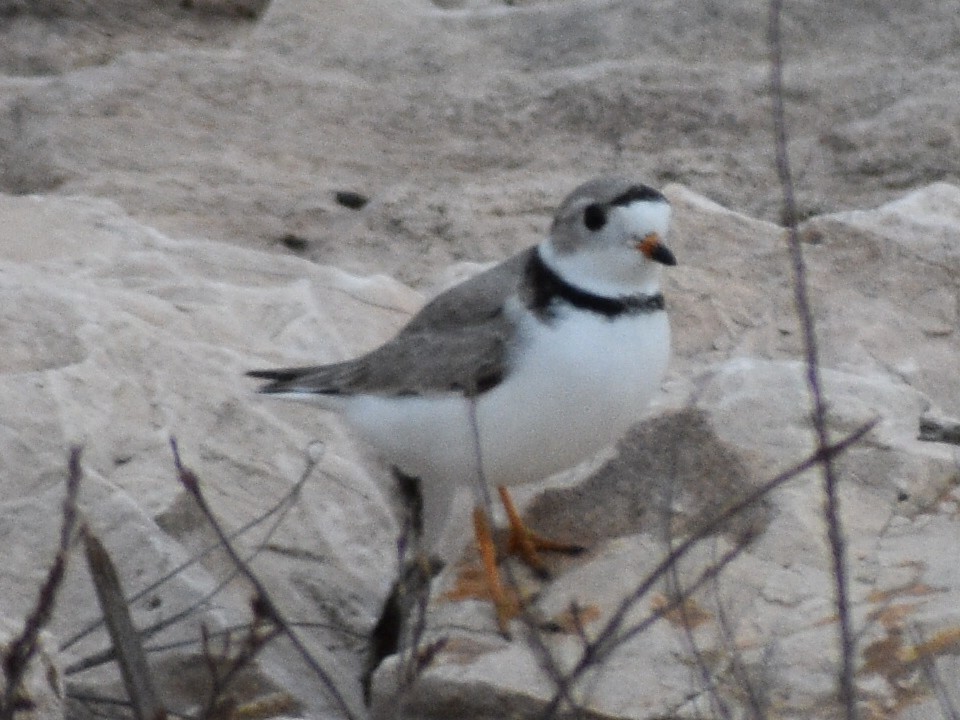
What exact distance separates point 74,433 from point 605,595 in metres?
1.76

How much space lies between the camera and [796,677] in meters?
4.75

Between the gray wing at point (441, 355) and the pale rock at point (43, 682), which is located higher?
the pale rock at point (43, 682)

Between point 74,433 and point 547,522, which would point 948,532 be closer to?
point 547,522

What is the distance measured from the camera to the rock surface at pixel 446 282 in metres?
5.20

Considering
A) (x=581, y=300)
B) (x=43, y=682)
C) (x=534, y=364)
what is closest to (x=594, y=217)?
(x=581, y=300)

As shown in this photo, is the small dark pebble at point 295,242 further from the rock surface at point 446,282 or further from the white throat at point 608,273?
the white throat at point 608,273

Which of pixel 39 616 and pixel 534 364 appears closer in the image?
pixel 39 616

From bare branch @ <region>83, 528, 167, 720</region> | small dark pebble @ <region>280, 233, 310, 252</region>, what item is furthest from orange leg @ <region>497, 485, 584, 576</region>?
small dark pebble @ <region>280, 233, 310, 252</region>

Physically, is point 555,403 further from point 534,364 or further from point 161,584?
point 161,584

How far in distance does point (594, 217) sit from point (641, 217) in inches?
6.5

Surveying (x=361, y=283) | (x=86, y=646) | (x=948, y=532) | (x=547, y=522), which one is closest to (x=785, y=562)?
(x=948, y=532)

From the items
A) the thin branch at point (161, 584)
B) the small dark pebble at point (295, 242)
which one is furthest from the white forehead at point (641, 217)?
the small dark pebble at point (295, 242)

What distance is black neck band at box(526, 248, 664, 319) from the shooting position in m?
5.67

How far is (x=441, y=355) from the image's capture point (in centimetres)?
593
